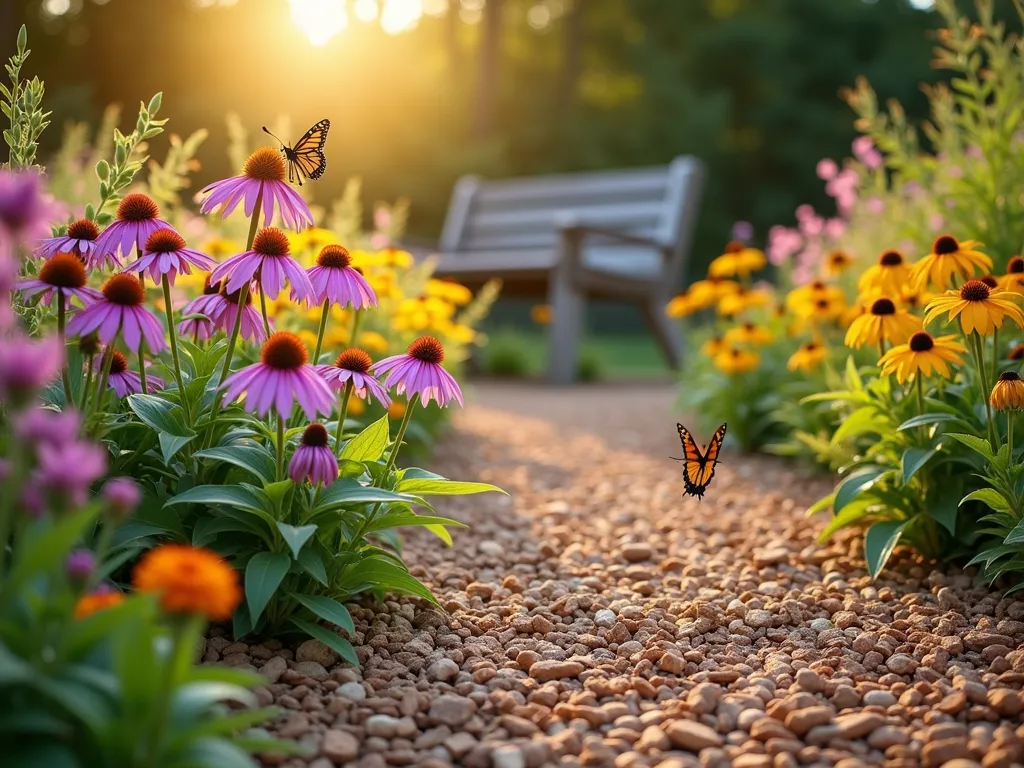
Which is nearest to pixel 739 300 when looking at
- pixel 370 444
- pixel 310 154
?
pixel 310 154

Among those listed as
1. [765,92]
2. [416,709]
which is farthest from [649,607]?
[765,92]

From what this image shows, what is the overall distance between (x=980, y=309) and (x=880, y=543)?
613 millimetres

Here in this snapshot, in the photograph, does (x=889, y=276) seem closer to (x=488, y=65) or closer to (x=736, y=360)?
(x=736, y=360)

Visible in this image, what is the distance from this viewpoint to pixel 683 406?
4.19 meters

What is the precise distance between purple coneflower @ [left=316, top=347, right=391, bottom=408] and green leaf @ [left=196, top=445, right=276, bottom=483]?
172 millimetres

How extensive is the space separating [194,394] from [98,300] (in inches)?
10.6

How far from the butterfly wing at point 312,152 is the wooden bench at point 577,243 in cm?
461

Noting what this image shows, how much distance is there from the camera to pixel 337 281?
1.62 m

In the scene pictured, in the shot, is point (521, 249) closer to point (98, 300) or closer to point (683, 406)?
point (683, 406)

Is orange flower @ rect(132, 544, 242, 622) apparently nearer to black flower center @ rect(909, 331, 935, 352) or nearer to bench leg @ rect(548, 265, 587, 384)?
black flower center @ rect(909, 331, 935, 352)

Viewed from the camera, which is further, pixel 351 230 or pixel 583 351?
pixel 583 351

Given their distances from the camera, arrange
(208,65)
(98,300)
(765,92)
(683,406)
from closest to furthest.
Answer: (98,300) → (683,406) → (208,65) → (765,92)

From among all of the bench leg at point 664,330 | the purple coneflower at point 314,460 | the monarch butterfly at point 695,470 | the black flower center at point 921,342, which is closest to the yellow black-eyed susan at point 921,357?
the black flower center at point 921,342

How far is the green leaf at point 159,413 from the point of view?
153 cm
